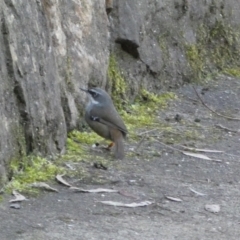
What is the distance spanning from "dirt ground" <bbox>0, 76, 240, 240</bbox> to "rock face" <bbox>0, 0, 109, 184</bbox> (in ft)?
1.70

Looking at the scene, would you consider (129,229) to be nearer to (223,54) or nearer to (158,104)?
(158,104)

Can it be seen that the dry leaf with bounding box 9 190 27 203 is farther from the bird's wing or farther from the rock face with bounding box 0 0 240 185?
the bird's wing

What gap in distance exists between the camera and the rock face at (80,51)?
7.77 meters

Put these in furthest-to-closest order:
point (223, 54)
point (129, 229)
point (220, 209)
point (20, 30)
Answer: point (223, 54), point (20, 30), point (220, 209), point (129, 229)

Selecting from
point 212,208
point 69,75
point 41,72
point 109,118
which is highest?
point 41,72

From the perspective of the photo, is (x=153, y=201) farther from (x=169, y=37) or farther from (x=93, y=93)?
(x=169, y=37)

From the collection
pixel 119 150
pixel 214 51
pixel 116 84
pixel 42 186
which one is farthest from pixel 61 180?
pixel 214 51

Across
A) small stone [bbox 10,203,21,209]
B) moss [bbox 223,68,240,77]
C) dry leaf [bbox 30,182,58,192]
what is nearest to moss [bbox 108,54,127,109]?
moss [bbox 223,68,240,77]

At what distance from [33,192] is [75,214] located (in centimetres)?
56

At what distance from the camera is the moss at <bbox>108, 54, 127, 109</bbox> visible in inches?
416

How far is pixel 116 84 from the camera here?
10633 millimetres

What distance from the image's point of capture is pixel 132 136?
9539mm

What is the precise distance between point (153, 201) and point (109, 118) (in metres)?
1.82

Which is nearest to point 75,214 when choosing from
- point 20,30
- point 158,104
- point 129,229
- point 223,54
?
point 129,229
